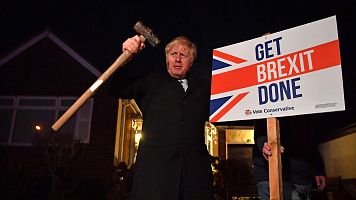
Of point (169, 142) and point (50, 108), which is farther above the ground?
point (50, 108)

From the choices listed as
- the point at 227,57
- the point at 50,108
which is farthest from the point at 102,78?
the point at 50,108

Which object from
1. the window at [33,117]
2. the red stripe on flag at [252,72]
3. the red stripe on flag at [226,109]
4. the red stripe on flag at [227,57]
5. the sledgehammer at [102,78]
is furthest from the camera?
the window at [33,117]

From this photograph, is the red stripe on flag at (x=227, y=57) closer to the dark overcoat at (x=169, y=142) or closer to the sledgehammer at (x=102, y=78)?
the dark overcoat at (x=169, y=142)

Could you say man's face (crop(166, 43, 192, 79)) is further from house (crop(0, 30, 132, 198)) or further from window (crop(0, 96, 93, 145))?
window (crop(0, 96, 93, 145))

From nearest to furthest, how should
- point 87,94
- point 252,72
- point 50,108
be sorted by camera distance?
point 87,94
point 252,72
point 50,108

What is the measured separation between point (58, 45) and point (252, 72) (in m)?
12.7

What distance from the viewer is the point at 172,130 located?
8.11 feet

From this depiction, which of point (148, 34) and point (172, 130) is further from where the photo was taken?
point (148, 34)

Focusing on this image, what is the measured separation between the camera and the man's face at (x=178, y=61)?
2.78 metres

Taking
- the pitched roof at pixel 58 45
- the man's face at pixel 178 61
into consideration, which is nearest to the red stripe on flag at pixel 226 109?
the man's face at pixel 178 61

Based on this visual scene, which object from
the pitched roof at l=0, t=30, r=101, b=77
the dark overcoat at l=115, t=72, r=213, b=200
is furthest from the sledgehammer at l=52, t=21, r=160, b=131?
the pitched roof at l=0, t=30, r=101, b=77

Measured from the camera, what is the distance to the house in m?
11.9

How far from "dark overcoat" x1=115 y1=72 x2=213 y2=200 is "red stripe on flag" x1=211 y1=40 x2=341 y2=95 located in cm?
35

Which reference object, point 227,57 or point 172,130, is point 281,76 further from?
point 172,130
